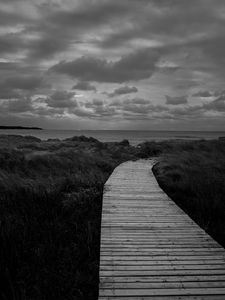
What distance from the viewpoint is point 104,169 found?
15.4m

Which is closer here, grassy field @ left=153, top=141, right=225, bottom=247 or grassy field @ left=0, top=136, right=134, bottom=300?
grassy field @ left=0, top=136, right=134, bottom=300

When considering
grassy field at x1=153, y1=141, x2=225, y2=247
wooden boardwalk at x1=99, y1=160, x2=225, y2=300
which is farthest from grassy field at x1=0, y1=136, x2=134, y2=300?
grassy field at x1=153, y1=141, x2=225, y2=247

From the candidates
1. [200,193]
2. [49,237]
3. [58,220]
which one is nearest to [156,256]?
[49,237]

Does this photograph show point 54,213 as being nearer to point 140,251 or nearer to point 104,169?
point 140,251

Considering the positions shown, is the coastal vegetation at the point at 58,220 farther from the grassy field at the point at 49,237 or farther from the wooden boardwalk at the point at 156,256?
the wooden boardwalk at the point at 156,256

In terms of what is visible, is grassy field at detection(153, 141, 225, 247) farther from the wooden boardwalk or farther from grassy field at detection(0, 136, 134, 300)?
grassy field at detection(0, 136, 134, 300)

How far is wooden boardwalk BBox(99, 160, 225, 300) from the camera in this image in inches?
151

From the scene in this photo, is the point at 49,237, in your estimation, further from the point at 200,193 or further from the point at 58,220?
the point at 200,193

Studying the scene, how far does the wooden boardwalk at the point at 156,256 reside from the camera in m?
3.82

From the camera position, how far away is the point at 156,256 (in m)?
4.80

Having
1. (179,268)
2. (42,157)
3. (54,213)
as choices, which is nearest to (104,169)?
(42,157)

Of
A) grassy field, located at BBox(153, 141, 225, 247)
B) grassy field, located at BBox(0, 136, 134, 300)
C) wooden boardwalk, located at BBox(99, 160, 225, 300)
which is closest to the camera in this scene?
wooden boardwalk, located at BBox(99, 160, 225, 300)

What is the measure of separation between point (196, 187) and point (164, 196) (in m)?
1.66

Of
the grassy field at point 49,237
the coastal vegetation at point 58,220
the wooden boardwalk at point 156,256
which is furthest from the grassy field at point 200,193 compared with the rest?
the grassy field at point 49,237
